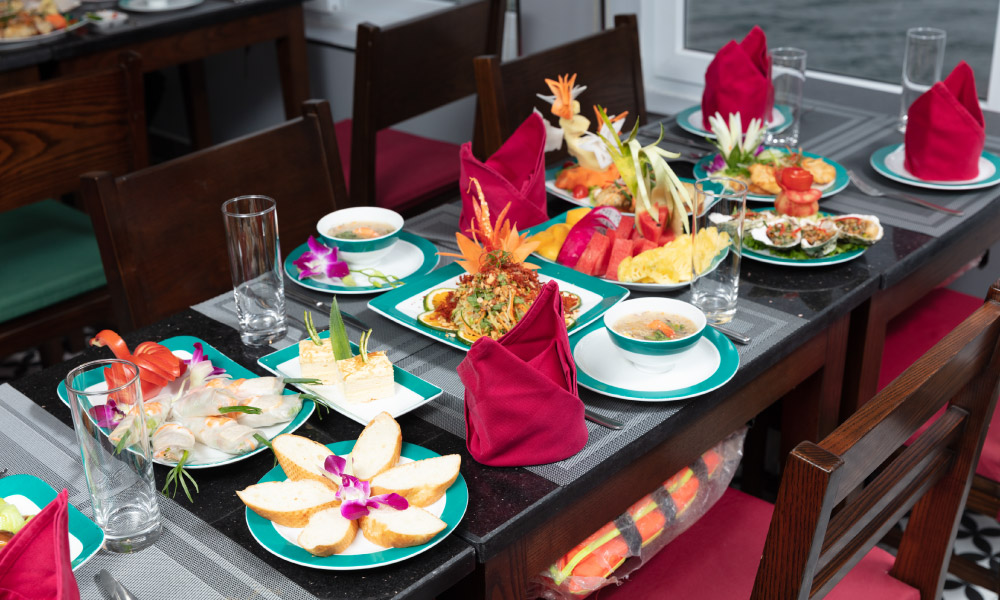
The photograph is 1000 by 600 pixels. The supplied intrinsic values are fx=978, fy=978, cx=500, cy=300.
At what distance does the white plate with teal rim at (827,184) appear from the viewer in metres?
1.57

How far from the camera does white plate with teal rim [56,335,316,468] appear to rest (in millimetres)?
961

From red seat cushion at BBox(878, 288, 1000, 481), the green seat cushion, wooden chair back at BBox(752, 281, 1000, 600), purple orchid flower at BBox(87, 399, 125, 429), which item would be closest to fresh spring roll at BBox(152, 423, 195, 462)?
purple orchid flower at BBox(87, 399, 125, 429)

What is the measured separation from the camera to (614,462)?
0.99 m

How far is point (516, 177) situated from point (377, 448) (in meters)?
0.68

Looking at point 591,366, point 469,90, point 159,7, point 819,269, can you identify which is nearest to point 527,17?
point 469,90

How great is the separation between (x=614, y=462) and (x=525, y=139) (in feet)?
A: 2.16

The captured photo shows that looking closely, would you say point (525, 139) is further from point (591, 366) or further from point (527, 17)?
point (527, 17)

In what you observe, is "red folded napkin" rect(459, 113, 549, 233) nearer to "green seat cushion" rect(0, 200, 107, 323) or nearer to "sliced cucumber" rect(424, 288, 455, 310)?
"sliced cucumber" rect(424, 288, 455, 310)

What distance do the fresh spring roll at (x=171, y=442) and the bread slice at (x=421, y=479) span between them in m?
0.20

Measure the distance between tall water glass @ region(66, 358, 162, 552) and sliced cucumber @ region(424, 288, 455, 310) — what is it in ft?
1.50

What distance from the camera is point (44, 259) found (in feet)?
6.60

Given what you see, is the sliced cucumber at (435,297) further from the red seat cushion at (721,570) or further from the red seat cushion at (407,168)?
the red seat cushion at (407,168)

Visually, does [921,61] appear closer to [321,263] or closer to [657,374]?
[657,374]

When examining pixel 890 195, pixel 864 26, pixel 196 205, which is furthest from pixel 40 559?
pixel 864 26
